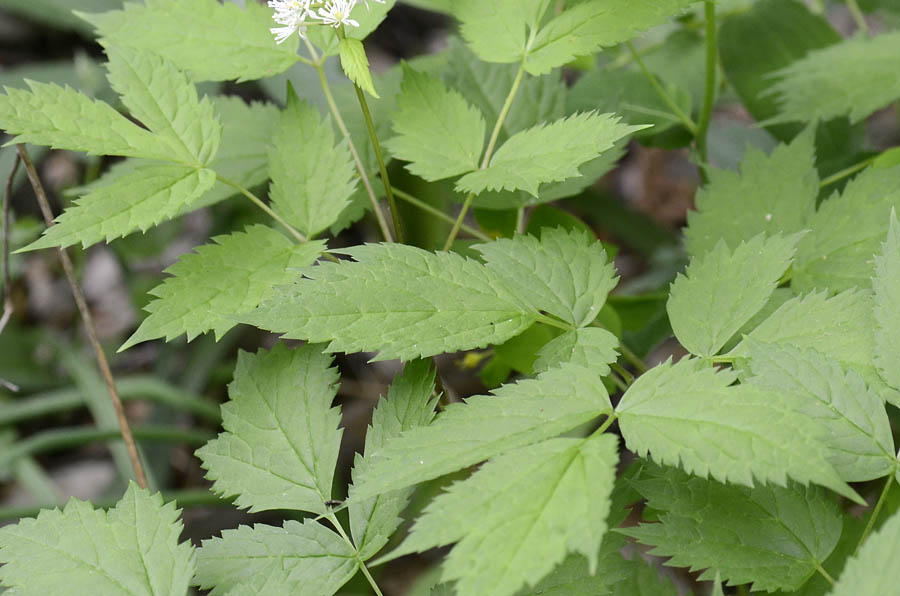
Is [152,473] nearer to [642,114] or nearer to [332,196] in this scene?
[332,196]

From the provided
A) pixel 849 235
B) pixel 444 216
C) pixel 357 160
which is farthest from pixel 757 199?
pixel 357 160

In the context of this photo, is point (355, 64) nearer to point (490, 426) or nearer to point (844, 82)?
point (490, 426)

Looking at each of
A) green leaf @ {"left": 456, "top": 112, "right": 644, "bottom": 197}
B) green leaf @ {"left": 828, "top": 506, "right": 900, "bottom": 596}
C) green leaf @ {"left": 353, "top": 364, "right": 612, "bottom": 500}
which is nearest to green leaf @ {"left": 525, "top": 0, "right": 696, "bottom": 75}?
green leaf @ {"left": 456, "top": 112, "right": 644, "bottom": 197}

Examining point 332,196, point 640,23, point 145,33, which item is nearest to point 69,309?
point 145,33

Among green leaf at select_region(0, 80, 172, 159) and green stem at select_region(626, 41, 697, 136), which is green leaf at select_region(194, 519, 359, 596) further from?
green stem at select_region(626, 41, 697, 136)

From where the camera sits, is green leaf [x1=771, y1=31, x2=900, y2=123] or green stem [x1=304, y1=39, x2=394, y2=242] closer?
green stem [x1=304, y1=39, x2=394, y2=242]

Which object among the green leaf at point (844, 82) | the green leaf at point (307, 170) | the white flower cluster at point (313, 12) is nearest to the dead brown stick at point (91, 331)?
the green leaf at point (307, 170)
